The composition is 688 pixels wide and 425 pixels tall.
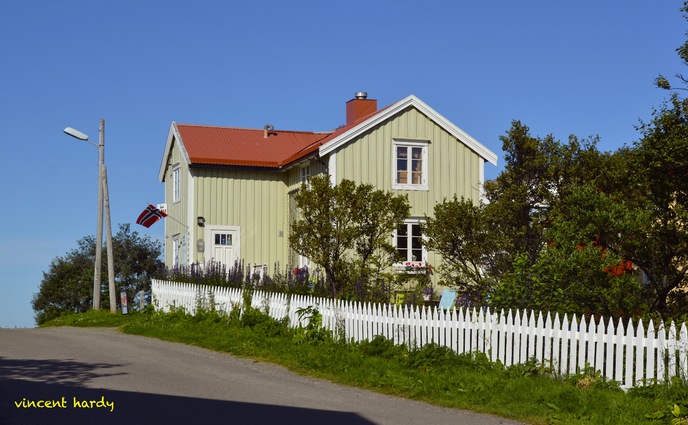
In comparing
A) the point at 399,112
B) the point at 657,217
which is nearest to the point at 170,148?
the point at 399,112

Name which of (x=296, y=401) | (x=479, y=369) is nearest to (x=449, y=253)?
(x=479, y=369)

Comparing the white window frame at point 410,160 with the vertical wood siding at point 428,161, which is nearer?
the vertical wood siding at point 428,161

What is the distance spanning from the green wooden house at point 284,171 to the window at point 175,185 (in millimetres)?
83

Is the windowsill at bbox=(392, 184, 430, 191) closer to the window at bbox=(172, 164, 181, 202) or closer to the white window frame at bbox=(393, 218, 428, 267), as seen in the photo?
Result: the white window frame at bbox=(393, 218, 428, 267)

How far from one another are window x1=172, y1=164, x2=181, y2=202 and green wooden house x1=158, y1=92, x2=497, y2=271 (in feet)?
0.27

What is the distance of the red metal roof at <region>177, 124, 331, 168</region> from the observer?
111 ft

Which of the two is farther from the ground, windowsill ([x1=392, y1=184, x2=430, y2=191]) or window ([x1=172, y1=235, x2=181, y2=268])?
windowsill ([x1=392, y1=184, x2=430, y2=191])

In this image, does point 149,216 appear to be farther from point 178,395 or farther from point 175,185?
point 178,395

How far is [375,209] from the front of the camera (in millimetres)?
20734

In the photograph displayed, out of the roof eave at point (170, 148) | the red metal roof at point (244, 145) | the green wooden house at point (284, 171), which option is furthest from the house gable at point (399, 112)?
the roof eave at point (170, 148)

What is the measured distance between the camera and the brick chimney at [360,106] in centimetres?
3406

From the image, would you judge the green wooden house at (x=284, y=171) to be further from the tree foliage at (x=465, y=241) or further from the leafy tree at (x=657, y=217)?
the leafy tree at (x=657, y=217)

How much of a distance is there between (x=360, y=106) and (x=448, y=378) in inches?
874

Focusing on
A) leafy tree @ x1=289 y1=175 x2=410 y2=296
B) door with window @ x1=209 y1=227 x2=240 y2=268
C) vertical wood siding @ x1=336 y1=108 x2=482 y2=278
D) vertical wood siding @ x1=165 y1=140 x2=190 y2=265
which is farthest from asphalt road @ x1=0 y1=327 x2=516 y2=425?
vertical wood siding @ x1=165 y1=140 x2=190 y2=265
